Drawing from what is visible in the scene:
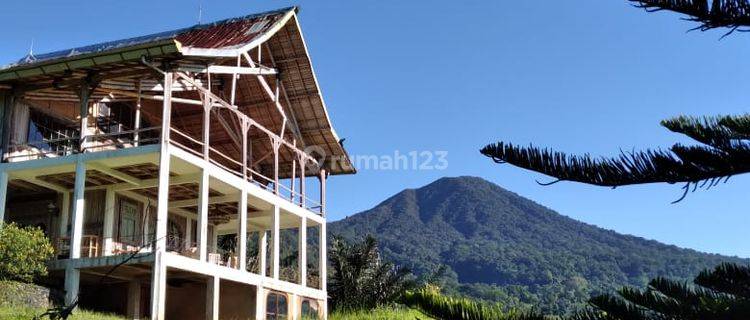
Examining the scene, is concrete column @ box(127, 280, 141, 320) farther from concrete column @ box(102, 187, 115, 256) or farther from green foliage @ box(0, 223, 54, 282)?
green foliage @ box(0, 223, 54, 282)

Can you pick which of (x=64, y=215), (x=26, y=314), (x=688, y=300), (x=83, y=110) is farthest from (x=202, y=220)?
(x=688, y=300)

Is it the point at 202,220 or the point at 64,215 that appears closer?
the point at 202,220

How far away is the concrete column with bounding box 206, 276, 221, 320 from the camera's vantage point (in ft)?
64.1

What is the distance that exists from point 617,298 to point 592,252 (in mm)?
111372

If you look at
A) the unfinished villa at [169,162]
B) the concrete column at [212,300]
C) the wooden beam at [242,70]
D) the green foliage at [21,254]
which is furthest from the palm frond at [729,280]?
the wooden beam at [242,70]

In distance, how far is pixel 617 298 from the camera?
2555mm

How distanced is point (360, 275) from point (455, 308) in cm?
2870

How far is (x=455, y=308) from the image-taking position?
8.01 feet

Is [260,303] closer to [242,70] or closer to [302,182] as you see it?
[302,182]

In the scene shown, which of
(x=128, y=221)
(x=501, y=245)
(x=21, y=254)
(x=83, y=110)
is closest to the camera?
(x=21, y=254)

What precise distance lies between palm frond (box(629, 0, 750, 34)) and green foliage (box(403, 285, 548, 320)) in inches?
39.2

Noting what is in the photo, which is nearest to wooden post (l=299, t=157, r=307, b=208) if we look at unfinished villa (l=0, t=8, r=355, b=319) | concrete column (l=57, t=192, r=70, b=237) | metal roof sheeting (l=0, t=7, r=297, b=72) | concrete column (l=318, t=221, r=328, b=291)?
unfinished villa (l=0, t=8, r=355, b=319)

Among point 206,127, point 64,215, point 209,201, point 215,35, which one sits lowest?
point 64,215

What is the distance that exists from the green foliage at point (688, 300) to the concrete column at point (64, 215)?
19.6 metres
